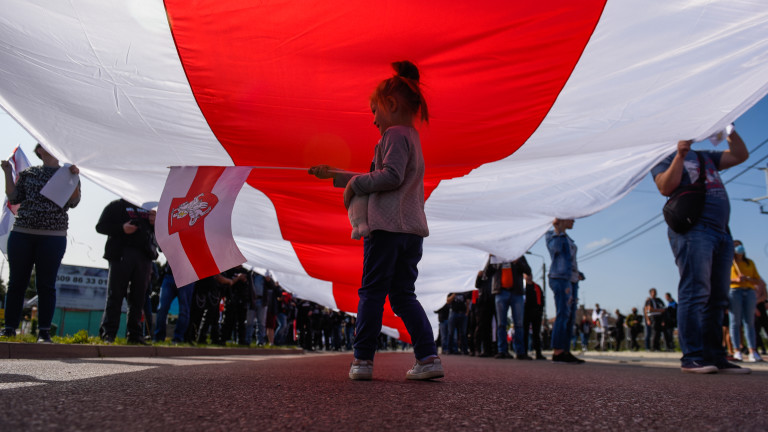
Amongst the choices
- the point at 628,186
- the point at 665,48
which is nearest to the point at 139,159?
the point at 665,48

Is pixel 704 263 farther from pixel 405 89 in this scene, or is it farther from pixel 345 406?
pixel 345 406

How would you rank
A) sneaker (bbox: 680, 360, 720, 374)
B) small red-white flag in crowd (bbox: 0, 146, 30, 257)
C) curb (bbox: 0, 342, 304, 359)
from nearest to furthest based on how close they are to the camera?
sneaker (bbox: 680, 360, 720, 374), curb (bbox: 0, 342, 304, 359), small red-white flag in crowd (bbox: 0, 146, 30, 257)

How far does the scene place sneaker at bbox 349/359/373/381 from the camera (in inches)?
91.4

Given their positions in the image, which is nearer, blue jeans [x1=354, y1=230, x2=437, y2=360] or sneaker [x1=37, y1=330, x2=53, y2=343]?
blue jeans [x1=354, y1=230, x2=437, y2=360]

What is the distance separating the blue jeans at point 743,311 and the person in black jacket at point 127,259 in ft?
23.8

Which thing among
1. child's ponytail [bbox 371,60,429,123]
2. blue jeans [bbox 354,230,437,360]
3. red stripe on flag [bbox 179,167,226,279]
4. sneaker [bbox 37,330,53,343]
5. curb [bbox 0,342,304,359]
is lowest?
curb [bbox 0,342,304,359]

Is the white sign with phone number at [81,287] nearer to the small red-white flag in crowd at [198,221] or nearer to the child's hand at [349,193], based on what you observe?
the small red-white flag in crowd at [198,221]

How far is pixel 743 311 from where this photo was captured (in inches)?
269

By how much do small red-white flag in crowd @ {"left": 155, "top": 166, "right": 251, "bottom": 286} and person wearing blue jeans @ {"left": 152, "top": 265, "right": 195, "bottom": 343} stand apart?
13.0 ft

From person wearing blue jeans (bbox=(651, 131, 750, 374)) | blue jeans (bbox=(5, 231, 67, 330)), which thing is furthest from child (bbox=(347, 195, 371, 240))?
blue jeans (bbox=(5, 231, 67, 330))

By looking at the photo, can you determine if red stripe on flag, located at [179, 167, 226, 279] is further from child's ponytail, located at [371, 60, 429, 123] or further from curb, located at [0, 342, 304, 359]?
curb, located at [0, 342, 304, 359]

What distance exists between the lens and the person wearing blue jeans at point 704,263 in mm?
3426

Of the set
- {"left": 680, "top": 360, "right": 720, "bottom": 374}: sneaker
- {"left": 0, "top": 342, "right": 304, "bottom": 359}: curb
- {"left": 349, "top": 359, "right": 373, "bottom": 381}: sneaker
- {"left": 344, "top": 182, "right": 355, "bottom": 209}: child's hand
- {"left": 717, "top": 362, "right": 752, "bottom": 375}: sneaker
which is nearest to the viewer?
{"left": 349, "top": 359, "right": 373, "bottom": 381}: sneaker

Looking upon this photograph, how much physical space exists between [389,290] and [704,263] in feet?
7.59
